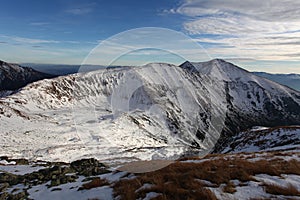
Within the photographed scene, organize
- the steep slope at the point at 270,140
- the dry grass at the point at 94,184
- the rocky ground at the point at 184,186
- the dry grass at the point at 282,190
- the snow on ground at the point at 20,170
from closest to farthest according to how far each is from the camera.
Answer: the dry grass at the point at 282,190, the rocky ground at the point at 184,186, the dry grass at the point at 94,184, the snow on ground at the point at 20,170, the steep slope at the point at 270,140

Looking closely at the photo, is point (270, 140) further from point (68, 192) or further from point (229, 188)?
point (68, 192)

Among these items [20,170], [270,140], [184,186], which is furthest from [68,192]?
[270,140]

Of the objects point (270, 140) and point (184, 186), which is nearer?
point (184, 186)

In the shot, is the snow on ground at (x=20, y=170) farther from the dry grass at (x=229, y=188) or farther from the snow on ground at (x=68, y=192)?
the dry grass at (x=229, y=188)

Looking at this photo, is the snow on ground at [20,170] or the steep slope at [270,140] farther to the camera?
the steep slope at [270,140]

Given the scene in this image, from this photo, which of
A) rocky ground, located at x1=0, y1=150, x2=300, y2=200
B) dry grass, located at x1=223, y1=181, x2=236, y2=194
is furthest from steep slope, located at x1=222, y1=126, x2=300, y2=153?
dry grass, located at x1=223, y1=181, x2=236, y2=194

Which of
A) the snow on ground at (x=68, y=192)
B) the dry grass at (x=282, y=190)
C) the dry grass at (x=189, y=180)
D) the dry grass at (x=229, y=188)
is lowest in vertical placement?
the snow on ground at (x=68, y=192)

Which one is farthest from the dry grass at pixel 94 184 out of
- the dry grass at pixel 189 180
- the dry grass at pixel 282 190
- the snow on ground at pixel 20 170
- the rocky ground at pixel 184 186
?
the snow on ground at pixel 20 170

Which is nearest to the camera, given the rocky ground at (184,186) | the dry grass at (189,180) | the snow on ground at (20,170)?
the rocky ground at (184,186)

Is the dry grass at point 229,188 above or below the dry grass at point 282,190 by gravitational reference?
below
